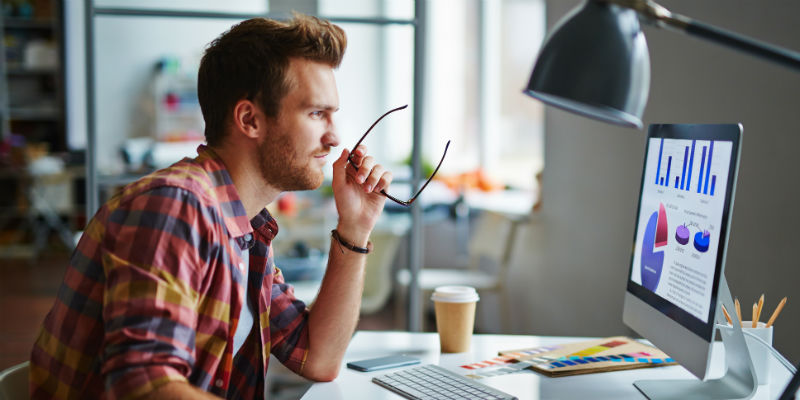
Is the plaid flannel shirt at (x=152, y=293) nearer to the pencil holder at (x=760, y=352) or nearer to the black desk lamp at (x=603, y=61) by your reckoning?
the black desk lamp at (x=603, y=61)

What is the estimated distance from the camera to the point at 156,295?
100 centimetres


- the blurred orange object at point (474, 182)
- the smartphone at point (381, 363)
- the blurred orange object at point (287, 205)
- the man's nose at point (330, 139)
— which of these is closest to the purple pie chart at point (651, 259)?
the smartphone at point (381, 363)

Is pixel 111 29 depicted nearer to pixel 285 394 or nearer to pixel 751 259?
pixel 285 394

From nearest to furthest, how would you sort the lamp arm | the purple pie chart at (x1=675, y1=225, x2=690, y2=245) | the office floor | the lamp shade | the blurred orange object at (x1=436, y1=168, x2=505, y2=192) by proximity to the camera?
the lamp arm < the lamp shade < the purple pie chart at (x1=675, y1=225, x2=690, y2=245) < the office floor < the blurred orange object at (x1=436, y1=168, x2=505, y2=192)

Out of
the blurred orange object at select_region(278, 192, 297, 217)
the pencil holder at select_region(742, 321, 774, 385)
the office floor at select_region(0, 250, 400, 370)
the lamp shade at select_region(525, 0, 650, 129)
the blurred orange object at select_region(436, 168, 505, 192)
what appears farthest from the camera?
the blurred orange object at select_region(436, 168, 505, 192)

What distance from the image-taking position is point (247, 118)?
1.30 metres

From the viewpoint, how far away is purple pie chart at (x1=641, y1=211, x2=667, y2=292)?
1.29 m

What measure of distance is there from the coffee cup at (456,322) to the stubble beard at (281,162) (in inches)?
16.8

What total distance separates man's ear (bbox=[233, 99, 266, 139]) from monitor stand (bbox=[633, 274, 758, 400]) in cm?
79

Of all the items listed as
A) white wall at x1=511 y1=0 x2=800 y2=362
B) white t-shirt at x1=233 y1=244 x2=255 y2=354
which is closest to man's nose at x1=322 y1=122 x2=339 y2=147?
white t-shirt at x1=233 y1=244 x2=255 y2=354

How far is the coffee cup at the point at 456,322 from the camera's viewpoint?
1527mm

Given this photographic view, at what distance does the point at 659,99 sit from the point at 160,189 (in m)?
1.55

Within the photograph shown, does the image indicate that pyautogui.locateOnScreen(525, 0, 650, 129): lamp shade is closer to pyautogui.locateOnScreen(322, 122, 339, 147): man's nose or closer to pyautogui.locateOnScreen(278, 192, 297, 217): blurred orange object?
pyautogui.locateOnScreen(322, 122, 339, 147): man's nose

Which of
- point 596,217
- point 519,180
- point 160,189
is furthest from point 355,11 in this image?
point 519,180
